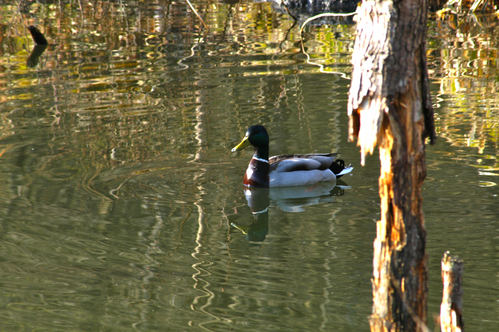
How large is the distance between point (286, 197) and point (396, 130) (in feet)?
17.4

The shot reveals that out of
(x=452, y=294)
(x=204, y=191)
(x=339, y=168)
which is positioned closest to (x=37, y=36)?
(x=204, y=191)

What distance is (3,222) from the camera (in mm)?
6785

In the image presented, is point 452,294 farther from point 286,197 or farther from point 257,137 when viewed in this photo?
point 257,137

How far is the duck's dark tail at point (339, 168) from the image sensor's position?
840 cm

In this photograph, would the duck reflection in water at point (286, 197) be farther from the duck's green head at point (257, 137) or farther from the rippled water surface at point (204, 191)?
the duck's green head at point (257, 137)

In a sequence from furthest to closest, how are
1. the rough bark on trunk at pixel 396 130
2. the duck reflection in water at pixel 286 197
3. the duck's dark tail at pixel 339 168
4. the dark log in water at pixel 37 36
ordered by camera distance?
the dark log in water at pixel 37 36 → the duck's dark tail at pixel 339 168 → the duck reflection in water at pixel 286 197 → the rough bark on trunk at pixel 396 130

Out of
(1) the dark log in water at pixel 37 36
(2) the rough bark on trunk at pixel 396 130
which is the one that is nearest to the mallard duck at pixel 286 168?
(2) the rough bark on trunk at pixel 396 130

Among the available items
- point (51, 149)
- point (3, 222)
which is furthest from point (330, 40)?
point (3, 222)

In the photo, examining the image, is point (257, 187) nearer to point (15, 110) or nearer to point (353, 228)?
point (353, 228)

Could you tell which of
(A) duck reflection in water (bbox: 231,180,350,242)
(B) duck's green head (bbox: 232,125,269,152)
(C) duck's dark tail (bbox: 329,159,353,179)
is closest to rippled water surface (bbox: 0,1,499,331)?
(A) duck reflection in water (bbox: 231,180,350,242)

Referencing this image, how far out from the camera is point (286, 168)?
329 inches

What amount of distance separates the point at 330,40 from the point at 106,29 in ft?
21.8

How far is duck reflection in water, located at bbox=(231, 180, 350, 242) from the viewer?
7449mm

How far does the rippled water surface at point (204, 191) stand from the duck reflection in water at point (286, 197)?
0.04 m
